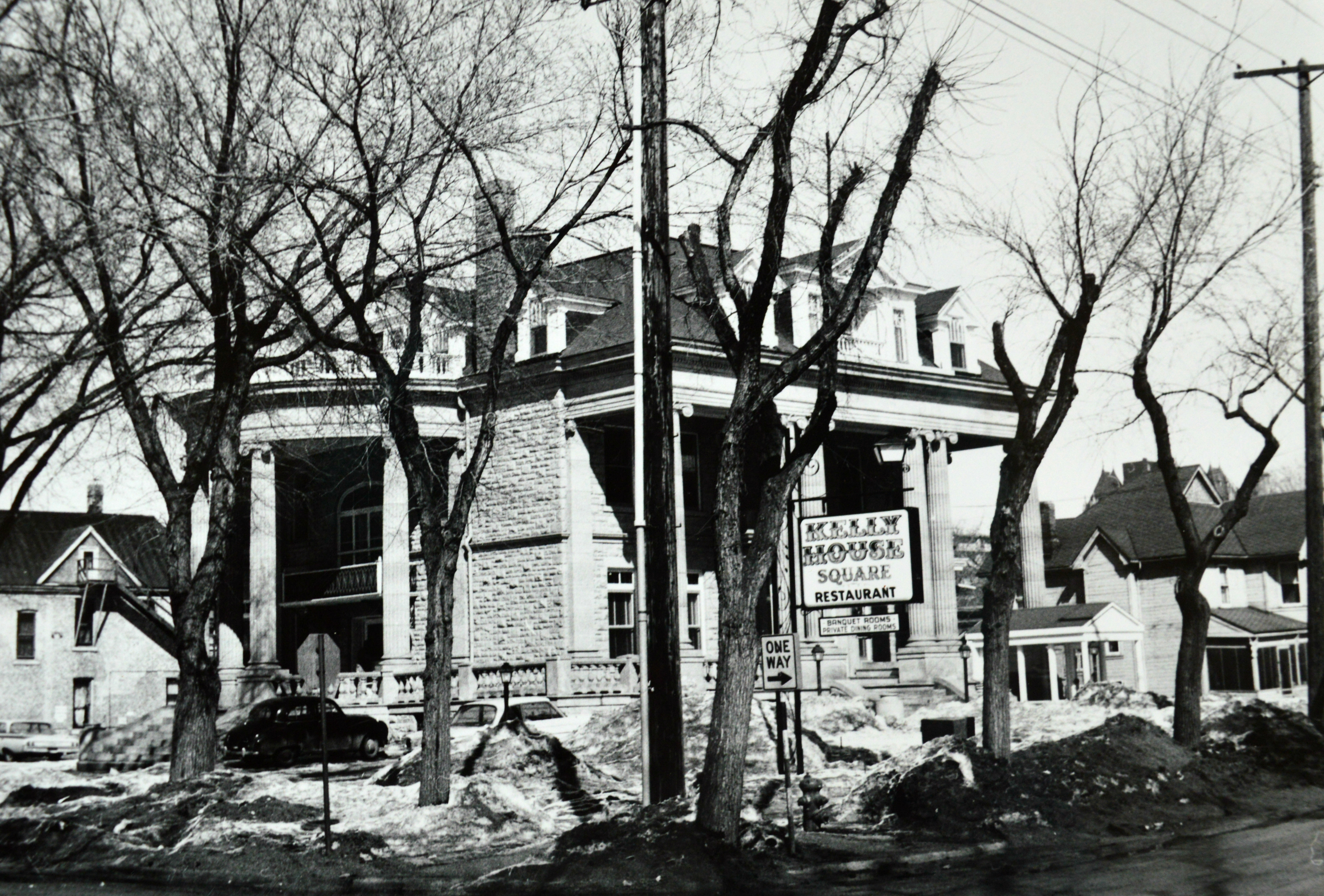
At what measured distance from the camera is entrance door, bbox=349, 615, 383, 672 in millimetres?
46156

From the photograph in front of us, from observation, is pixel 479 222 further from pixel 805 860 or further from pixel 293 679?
pixel 293 679

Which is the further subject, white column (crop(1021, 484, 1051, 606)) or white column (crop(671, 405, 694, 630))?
white column (crop(1021, 484, 1051, 606))

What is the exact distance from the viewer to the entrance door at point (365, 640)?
46156 mm

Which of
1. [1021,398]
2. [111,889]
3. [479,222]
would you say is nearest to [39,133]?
[479,222]

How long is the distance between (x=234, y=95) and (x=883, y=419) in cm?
2819

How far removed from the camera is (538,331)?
4253 cm

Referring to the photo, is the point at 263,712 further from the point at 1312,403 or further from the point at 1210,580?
the point at 1210,580

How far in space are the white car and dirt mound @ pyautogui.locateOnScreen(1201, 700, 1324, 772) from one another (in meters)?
13.4

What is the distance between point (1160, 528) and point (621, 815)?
49.1 meters

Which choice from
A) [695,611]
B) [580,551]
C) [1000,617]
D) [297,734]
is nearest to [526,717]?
[297,734]

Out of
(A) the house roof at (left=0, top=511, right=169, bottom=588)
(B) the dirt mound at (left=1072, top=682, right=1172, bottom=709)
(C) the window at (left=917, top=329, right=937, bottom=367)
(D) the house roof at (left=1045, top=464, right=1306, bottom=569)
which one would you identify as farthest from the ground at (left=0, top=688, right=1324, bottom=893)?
(A) the house roof at (left=0, top=511, right=169, bottom=588)

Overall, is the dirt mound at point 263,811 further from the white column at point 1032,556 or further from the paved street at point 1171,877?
the white column at point 1032,556

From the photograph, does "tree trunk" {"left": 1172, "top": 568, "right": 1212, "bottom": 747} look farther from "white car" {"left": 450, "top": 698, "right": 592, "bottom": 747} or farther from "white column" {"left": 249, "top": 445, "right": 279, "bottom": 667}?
"white column" {"left": 249, "top": 445, "right": 279, "bottom": 667}

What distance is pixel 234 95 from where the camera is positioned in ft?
62.5
